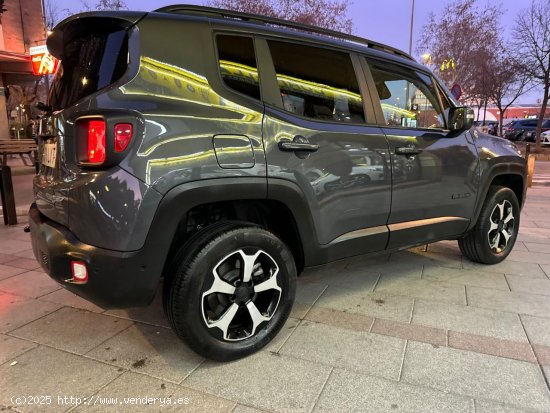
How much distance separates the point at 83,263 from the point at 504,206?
4.08 m

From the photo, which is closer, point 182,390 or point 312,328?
point 182,390

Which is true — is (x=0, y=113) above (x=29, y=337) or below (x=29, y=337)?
above

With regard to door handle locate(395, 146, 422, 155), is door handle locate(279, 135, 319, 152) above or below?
above

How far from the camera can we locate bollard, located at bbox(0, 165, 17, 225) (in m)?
6.30

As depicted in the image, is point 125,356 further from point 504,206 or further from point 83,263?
point 504,206

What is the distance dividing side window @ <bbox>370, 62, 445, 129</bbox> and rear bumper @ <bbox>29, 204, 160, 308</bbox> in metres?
2.15

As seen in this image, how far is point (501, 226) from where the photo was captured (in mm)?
4480

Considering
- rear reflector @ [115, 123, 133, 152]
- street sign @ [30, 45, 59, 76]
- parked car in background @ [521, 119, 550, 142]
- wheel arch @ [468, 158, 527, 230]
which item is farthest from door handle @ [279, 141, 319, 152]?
parked car in background @ [521, 119, 550, 142]

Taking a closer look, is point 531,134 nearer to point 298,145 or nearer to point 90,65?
point 298,145

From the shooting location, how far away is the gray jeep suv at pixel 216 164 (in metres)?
2.19

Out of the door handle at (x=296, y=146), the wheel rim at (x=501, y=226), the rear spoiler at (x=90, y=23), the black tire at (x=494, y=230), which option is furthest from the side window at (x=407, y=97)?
the rear spoiler at (x=90, y=23)

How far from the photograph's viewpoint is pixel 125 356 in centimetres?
268

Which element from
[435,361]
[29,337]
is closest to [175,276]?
[29,337]

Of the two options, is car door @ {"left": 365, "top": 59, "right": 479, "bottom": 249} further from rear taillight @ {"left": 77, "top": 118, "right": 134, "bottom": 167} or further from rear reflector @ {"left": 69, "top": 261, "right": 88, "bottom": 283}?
rear reflector @ {"left": 69, "top": 261, "right": 88, "bottom": 283}
